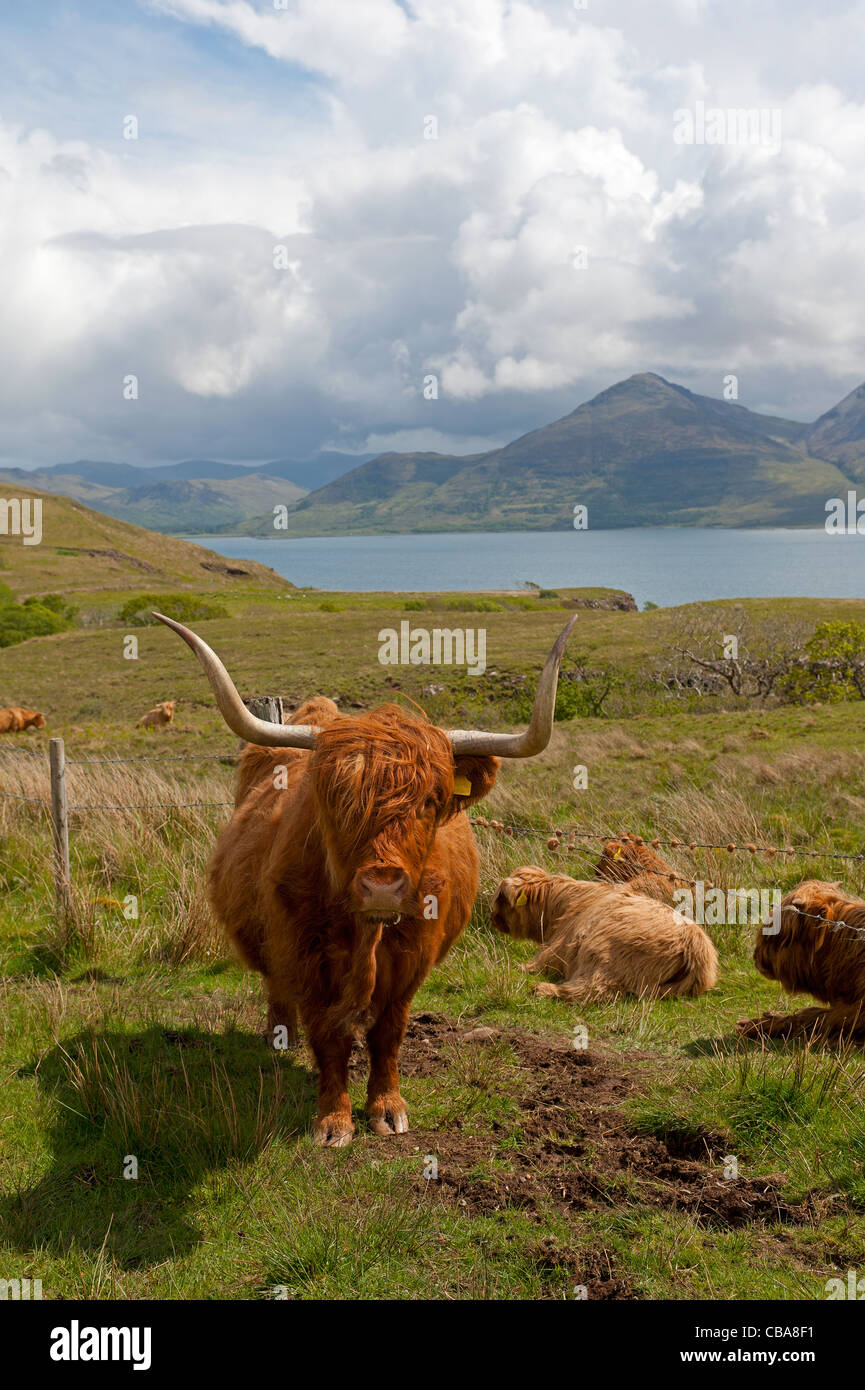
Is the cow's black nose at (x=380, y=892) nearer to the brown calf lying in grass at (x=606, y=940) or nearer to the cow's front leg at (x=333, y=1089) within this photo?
the cow's front leg at (x=333, y=1089)

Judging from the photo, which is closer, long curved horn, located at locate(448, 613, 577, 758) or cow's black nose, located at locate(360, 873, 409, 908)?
cow's black nose, located at locate(360, 873, 409, 908)

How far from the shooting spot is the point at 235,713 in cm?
327

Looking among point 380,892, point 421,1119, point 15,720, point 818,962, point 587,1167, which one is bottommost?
point 15,720

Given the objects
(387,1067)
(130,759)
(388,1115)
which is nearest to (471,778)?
(387,1067)

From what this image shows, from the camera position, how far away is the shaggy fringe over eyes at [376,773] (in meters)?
3.22

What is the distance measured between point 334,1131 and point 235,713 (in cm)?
187

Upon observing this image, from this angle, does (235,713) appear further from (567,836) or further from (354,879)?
(567,836)

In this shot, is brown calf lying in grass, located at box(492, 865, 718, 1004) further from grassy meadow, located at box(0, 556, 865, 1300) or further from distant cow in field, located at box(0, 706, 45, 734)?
distant cow in field, located at box(0, 706, 45, 734)

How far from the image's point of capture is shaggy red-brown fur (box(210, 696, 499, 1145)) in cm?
324

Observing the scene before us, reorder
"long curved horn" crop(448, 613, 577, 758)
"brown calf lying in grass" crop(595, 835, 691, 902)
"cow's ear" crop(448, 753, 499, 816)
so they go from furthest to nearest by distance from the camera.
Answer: "brown calf lying in grass" crop(595, 835, 691, 902)
"cow's ear" crop(448, 753, 499, 816)
"long curved horn" crop(448, 613, 577, 758)

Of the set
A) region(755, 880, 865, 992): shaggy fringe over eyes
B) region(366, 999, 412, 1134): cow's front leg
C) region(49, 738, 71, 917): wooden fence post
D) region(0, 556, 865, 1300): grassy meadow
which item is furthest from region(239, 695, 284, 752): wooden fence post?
region(755, 880, 865, 992): shaggy fringe over eyes

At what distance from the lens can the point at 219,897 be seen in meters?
4.76

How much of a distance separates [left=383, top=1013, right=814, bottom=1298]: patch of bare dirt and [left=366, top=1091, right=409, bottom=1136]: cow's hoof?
0.26 ft

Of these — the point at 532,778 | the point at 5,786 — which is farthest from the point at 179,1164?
the point at 532,778
